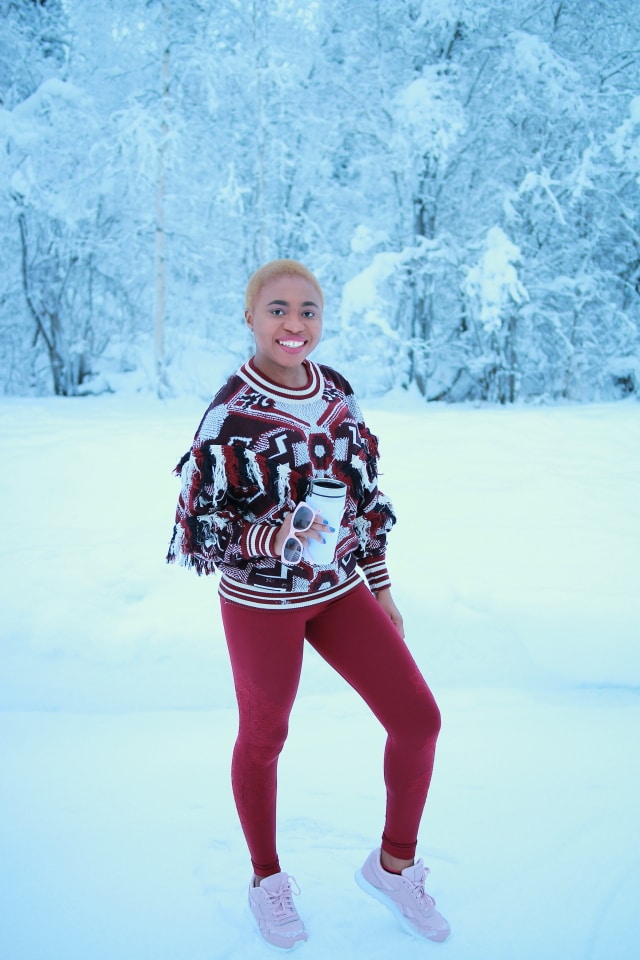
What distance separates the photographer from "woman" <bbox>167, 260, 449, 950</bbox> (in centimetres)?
150

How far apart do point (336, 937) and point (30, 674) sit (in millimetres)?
2089

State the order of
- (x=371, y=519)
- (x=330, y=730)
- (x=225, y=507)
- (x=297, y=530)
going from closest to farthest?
(x=297, y=530) → (x=225, y=507) → (x=371, y=519) → (x=330, y=730)

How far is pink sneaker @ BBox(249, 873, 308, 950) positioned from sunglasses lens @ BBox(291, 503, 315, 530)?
106 cm

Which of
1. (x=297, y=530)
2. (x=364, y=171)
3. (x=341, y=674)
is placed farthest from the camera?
(x=364, y=171)

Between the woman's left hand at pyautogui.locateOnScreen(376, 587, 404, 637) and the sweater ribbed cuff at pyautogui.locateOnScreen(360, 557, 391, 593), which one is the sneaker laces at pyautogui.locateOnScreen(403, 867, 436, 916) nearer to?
the woman's left hand at pyautogui.locateOnScreen(376, 587, 404, 637)

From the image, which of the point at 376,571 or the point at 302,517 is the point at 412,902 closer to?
the point at 376,571

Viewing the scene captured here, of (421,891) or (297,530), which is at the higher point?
(297,530)

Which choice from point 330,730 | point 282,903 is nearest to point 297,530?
point 282,903

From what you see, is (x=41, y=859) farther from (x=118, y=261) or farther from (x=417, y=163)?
(x=118, y=261)

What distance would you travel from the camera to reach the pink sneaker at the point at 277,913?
5.52 ft

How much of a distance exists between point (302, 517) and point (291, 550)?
3.2 inches

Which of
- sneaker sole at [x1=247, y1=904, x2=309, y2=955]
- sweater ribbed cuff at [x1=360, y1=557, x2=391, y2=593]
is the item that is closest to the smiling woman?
sweater ribbed cuff at [x1=360, y1=557, x2=391, y2=593]

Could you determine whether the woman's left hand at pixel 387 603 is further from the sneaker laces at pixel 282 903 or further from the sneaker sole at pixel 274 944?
the sneaker sole at pixel 274 944

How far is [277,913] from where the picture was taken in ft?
5.58
